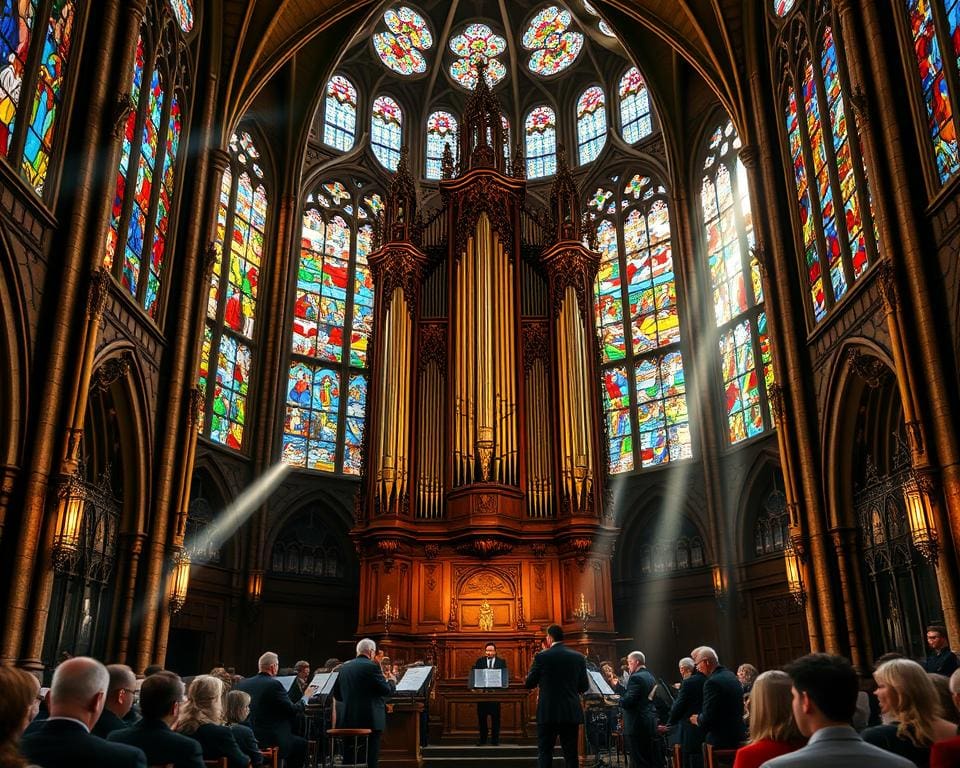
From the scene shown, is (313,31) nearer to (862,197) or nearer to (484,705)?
(862,197)

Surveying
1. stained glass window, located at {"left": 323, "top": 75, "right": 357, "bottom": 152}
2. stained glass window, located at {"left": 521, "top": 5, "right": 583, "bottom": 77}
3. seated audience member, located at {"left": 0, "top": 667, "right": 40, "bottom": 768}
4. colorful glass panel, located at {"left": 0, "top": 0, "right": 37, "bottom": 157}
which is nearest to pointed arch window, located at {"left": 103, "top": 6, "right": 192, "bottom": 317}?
colorful glass panel, located at {"left": 0, "top": 0, "right": 37, "bottom": 157}

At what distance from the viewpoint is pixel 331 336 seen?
24594 mm

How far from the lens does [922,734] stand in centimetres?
384

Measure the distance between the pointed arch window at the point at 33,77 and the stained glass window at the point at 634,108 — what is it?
16.9 metres

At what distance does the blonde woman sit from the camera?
13.2ft

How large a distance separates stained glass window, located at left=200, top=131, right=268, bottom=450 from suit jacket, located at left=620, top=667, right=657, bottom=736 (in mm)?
14206

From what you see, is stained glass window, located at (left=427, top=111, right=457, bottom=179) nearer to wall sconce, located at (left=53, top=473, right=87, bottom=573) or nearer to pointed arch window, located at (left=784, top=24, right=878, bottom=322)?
pointed arch window, located at (left=784, top=24, right=878, bottom=322)

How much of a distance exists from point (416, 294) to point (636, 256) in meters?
8.43

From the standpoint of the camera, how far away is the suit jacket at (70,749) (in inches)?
129

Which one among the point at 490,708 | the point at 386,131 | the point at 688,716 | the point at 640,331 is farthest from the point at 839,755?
the point at 386,131

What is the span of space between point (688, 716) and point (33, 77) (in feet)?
39.7

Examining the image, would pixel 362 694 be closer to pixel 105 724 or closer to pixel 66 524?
pixel 105 724

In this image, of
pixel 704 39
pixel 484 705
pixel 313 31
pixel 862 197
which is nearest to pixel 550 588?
pixel 484 705

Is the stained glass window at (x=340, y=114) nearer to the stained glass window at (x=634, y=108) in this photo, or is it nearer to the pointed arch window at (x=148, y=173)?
the pointed arch window at (x=148, y=173)
